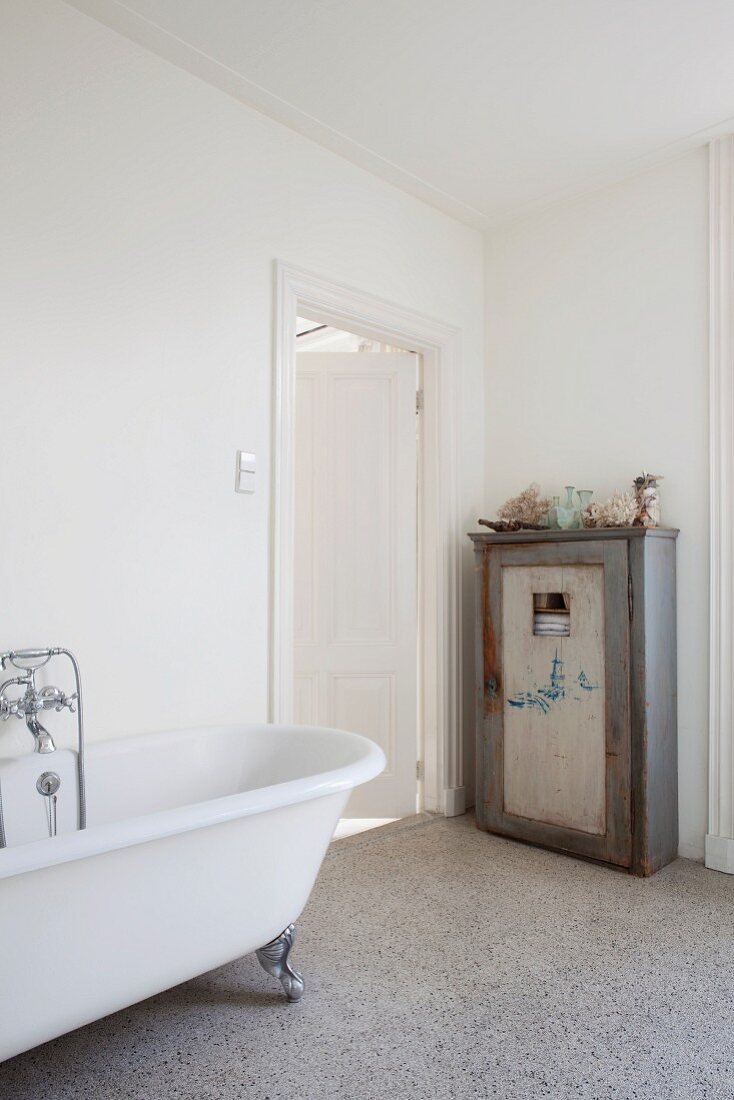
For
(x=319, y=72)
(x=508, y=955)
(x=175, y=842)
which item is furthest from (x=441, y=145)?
(x=508, y=955)

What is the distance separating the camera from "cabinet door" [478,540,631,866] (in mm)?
2758

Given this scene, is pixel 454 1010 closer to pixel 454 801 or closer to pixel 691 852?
pixel 691 852

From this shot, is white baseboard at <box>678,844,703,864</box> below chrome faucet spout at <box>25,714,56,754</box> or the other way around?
below

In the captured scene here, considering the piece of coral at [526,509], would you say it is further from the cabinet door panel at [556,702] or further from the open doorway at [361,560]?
the open doorway at [361,560]

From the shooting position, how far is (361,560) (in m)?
3.42

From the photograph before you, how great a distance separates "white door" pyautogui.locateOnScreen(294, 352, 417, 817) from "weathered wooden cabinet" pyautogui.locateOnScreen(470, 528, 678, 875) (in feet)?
1.27

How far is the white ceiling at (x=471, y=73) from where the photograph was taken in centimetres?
220

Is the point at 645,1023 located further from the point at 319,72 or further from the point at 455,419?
the point at 319,72

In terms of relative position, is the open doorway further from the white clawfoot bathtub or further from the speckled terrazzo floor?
the white clawfoot bathtub

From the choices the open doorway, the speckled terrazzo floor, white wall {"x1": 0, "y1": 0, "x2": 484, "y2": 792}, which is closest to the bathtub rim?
white wall {"x1": 0, "y1": 0, "x2": 484, "y2": 792}

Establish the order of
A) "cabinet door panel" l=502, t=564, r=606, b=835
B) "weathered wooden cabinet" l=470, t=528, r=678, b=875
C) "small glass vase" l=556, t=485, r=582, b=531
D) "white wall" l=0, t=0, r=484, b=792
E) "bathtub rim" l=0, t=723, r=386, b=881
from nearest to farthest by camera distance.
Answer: "bathtub rim" l=0, t=723, r=386, b=881
"white wall" l=0, t=0, r=484, b=792
"weathered wooden cabinet" l=470, t=528, r=678, b=875
"cabinet door panel" l=502, t=564, r=606, b=835
"small glass vase" l=556, t=485, r=582, b=531

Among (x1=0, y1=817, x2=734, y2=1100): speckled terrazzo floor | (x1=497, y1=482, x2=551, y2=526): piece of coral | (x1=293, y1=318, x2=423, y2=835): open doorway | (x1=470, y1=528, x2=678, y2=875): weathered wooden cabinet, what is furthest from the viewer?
(x1=293, y1=318, x2=423, y2=835): open doorway

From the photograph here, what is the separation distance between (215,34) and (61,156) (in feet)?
2.00

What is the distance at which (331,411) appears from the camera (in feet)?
11.2
